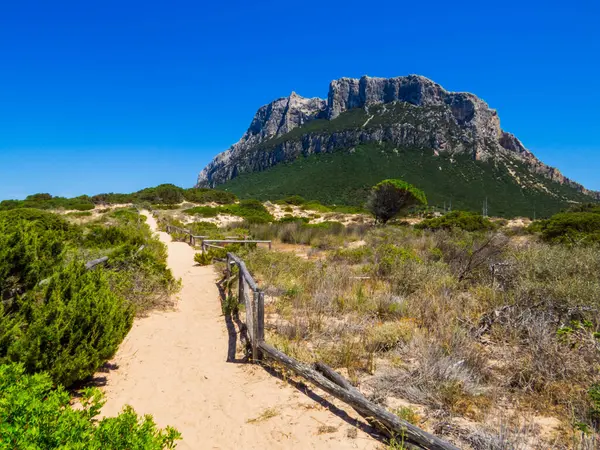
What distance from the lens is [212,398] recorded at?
397 cm

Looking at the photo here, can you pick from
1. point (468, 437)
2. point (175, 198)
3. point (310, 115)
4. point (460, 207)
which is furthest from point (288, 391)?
point (310, 115)

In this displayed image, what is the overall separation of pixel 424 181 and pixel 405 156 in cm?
1266

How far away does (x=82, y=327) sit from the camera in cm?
372

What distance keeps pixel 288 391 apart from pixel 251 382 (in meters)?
0.59

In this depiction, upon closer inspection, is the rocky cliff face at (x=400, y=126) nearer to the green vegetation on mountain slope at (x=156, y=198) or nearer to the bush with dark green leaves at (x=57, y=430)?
the green vegetation on mountain slope at (x=156, y=198)

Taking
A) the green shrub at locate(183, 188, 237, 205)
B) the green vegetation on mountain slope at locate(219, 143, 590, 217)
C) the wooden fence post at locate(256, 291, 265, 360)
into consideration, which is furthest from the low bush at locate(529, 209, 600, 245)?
the green vegetation on mountain slope at locate(219, 143, 590, 217)

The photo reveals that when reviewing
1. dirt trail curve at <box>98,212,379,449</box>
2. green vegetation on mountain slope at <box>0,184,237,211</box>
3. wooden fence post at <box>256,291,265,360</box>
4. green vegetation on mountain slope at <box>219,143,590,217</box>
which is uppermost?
green vegetation on mountain slope at <box>219,143,590,217</box>

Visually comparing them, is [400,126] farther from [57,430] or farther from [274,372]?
[57,430]

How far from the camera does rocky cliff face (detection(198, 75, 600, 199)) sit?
91375mm

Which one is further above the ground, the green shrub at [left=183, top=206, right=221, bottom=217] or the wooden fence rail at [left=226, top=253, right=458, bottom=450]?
the green shrub at [left=183, top=206, right=221, bottom=217]

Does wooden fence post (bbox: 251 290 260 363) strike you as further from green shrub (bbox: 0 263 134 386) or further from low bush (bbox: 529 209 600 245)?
low bush (bbox: 529 209 600 245)

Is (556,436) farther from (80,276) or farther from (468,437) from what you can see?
(80,276)

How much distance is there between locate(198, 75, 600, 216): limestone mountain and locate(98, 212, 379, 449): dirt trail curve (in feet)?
205

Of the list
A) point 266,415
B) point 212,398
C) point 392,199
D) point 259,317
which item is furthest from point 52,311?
point 392,199
